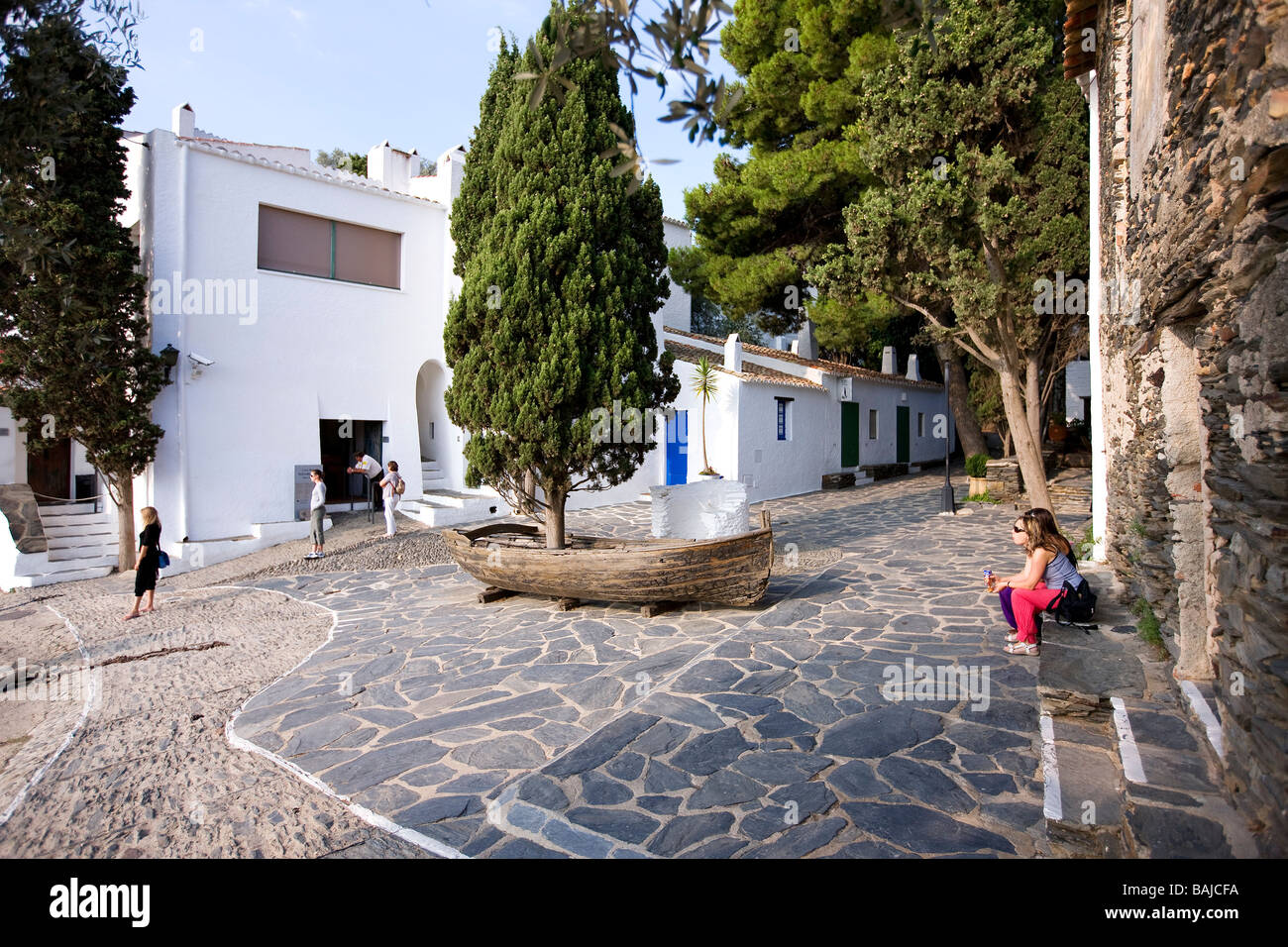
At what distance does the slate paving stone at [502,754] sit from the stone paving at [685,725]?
0.02m

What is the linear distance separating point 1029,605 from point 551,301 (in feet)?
18.3

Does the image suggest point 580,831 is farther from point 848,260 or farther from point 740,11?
point 740,11

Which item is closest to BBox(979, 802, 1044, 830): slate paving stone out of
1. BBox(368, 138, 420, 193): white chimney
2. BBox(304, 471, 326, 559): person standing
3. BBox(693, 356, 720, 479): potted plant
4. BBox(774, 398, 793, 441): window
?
BBox(304, 471, 326, 559): person standing

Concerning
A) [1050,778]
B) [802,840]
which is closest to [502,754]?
[802,840]

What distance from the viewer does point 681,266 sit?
19406 mm

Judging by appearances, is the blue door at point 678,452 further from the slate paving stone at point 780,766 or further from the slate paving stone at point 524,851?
the slate paving stone at point 524,851

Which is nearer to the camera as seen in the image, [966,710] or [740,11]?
[966,710]

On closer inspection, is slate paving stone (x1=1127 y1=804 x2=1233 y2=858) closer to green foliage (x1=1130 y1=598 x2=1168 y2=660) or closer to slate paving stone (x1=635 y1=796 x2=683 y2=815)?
slate paving stone (x1=635 y1=796 x2=683 y2=815)

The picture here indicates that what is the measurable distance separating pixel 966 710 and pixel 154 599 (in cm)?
1013

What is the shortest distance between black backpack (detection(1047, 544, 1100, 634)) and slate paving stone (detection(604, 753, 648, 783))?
3384mm

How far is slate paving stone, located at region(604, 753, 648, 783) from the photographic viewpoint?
4.05 m

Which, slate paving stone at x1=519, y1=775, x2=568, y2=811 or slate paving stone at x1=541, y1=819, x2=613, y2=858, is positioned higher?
slate paving stone at x1=519, y1=775, x2=568, y2=811

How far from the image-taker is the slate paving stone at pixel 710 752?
162 inches

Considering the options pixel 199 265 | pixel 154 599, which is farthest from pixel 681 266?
pixel 154 599
